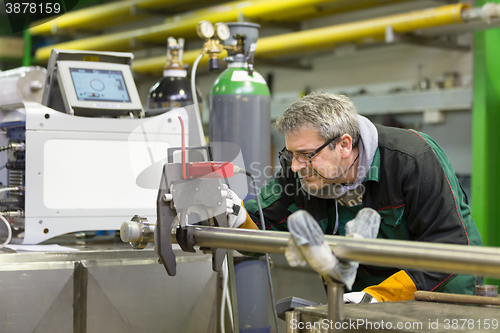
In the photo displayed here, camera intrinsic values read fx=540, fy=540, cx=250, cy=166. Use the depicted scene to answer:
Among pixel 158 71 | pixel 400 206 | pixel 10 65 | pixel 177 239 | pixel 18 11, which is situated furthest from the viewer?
pixel 10 65

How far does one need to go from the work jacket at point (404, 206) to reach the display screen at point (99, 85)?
0.52m

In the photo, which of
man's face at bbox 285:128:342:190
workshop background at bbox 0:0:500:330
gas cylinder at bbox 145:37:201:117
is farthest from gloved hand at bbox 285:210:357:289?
workshop background at bbox 0:0:500:330

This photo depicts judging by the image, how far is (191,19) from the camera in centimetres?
364

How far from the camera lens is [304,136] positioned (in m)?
Result: 1.42

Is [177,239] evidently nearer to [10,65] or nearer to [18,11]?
[18,11]

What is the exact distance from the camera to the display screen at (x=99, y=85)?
1602mm

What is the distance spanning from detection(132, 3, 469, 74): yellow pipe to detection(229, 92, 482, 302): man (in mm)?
1437

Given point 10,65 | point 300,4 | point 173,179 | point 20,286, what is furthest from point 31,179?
point 10,65

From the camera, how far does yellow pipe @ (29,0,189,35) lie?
408 cm

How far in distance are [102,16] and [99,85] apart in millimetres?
2982

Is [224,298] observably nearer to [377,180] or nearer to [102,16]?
[377,180]

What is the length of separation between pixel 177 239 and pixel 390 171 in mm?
623

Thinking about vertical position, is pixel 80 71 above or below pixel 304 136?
above

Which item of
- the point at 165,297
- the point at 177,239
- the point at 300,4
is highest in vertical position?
the point at 300,4
